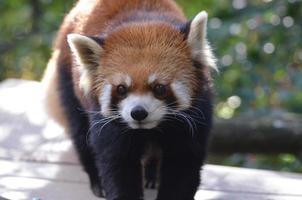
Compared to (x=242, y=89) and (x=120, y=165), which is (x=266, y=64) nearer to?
(x=242, y=89)

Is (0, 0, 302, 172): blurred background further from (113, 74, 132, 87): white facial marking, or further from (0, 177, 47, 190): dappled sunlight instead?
(113, 74, 132, 87): white facial marking

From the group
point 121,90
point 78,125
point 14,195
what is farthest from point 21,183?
point 121,90

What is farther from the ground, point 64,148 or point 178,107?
point 178,107

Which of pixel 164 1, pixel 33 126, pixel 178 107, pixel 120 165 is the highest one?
pixel 164 1

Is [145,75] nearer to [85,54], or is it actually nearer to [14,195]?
[85,54]

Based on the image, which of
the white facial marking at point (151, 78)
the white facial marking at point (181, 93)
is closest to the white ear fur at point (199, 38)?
the white facial marking at point (181, 93)

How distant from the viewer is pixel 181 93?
3277mm

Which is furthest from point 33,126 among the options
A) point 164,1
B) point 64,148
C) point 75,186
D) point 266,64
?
point 266,64

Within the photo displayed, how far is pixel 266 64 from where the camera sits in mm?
5703

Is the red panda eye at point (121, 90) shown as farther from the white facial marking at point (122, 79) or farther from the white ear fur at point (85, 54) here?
the white ear fur at point (85, 54)

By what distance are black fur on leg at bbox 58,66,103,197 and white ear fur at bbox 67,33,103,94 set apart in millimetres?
410

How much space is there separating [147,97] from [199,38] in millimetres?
449

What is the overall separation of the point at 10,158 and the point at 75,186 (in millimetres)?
620

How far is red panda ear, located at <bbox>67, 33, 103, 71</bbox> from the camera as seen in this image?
3387 millimetres
